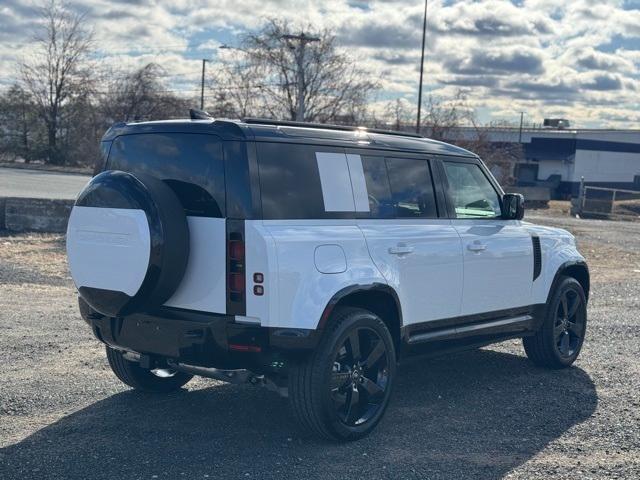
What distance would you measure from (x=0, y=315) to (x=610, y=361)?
20.5 ft

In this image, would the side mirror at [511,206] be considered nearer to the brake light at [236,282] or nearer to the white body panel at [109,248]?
the brake light at [236,282]

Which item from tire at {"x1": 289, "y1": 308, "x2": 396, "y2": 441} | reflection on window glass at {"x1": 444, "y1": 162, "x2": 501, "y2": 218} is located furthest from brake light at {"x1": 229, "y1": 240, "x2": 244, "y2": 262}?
reflection on window glass at {"x1": 444, "y1": 162, "x2": 501, "y2": 218}

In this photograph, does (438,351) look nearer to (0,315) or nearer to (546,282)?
(546,282)

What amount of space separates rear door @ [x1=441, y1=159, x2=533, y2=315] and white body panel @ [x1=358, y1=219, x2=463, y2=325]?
16 centimetres

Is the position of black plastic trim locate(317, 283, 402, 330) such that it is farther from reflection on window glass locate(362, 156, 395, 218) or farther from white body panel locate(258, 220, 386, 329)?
reflection on window glass locate(362, 156, 395, 218)

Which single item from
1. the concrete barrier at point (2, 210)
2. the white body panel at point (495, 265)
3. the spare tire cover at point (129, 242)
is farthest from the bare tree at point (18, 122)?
the spare tire cover at point (129, 242)

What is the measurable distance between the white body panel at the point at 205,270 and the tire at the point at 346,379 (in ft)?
2.15

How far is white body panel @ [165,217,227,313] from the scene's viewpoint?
4.98 m

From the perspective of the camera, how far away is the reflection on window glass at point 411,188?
6.01 m

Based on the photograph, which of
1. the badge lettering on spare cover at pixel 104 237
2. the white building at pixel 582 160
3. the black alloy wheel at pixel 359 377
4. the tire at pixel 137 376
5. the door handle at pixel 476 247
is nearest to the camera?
the badge lettering on spare cover at pixel 104 237

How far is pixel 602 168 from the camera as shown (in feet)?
217

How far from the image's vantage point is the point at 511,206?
23.0 feet

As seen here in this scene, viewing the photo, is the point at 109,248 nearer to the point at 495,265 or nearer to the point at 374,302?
the point at 374,302

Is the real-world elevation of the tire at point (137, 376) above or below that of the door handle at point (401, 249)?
below
